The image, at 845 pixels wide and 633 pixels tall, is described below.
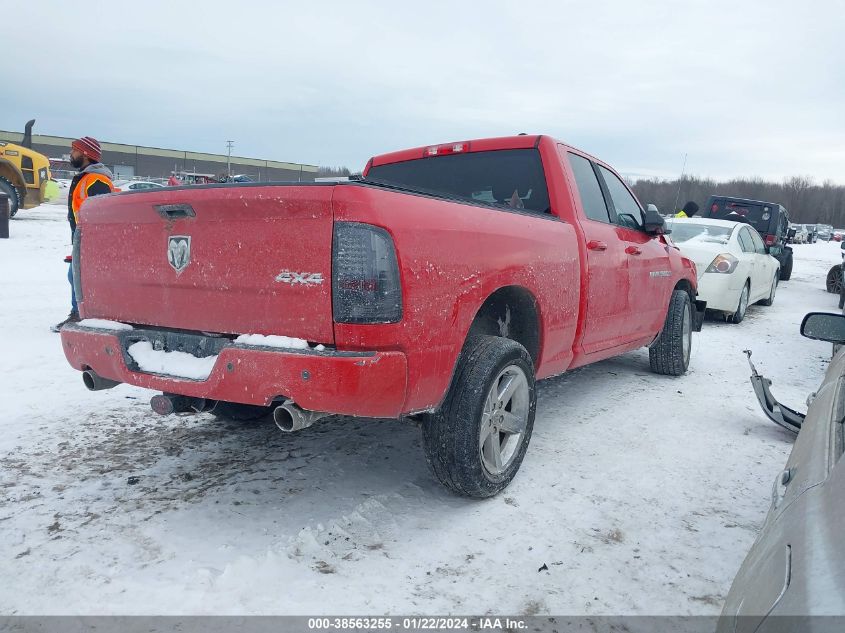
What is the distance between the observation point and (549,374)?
3621 mm

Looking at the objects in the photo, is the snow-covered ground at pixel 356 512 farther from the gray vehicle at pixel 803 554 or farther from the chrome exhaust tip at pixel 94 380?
the gray vehicle at pixel 803 554

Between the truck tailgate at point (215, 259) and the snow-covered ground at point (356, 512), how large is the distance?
34.9 inches

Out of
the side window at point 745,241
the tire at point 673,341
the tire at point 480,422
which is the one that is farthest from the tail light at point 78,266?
the side window at point 745,241

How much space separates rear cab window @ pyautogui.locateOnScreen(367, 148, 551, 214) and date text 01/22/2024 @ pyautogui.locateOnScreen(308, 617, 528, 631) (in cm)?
237

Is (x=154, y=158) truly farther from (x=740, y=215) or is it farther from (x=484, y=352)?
(x=484, y=352)

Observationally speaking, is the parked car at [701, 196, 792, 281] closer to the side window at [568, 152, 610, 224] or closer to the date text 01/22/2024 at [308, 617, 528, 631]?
the side window at [568, 152, 610, 224]

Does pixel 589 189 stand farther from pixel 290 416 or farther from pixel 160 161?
pixel 160 161

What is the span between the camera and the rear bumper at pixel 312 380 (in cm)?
225

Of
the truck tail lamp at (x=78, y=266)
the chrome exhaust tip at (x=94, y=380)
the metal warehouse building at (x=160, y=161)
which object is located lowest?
the chrome exhaust tip at (x=94, y=380)

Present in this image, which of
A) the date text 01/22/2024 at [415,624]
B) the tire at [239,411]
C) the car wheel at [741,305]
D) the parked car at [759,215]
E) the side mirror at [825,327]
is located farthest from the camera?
the parked car at [759,215]

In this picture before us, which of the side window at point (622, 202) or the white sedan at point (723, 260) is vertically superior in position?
the side window at point (622, 202)

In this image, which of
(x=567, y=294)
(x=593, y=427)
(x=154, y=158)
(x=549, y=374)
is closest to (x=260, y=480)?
(x=549, y=374)

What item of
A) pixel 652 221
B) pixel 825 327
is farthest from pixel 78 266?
pixel 652 221

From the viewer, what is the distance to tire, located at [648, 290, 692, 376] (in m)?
5.54
